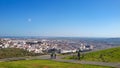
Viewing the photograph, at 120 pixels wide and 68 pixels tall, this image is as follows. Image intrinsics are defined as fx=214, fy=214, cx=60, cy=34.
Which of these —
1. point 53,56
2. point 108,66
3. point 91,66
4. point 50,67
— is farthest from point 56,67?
point 53,56

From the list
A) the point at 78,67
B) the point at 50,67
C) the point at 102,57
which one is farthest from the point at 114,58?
the point at 50,67

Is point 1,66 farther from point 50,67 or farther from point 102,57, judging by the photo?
point 102,57

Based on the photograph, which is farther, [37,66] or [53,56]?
[53,56]

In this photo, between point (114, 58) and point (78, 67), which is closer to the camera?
point (78, 67)

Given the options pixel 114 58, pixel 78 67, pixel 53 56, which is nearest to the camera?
pixel 78 67

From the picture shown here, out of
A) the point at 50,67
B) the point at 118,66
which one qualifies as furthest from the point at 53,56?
the point at 118,66

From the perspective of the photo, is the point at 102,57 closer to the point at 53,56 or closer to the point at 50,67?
the point at 53,56

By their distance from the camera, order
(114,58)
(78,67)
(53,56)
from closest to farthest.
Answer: (78,67)
(114,58)
(53,56)
